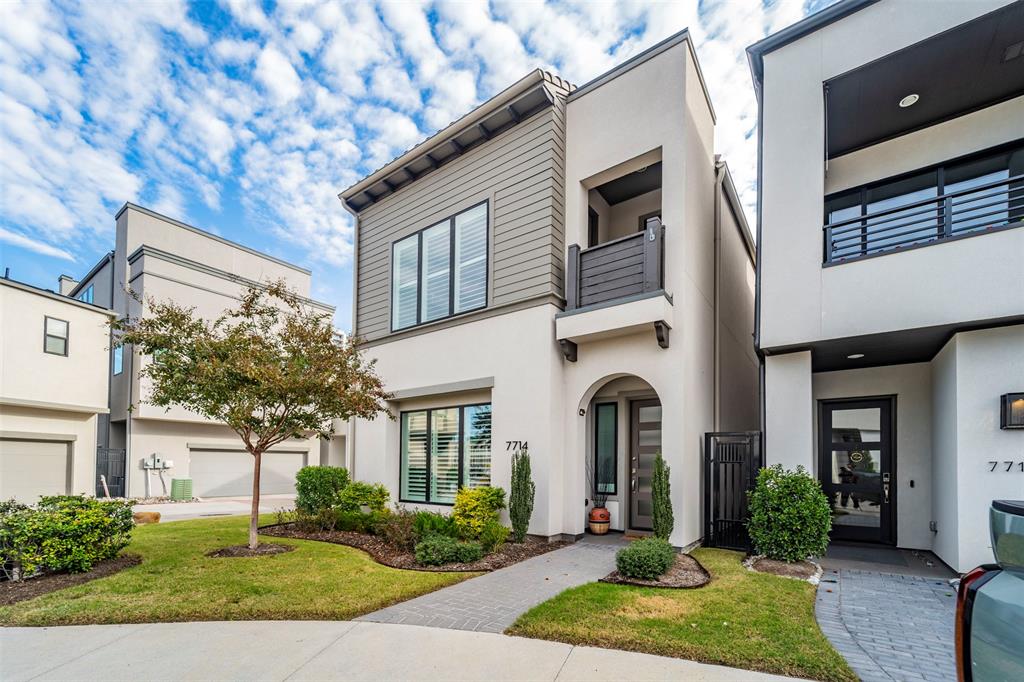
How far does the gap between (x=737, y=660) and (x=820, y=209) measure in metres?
6.56

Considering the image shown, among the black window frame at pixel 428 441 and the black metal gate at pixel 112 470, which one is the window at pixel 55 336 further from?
the black window frame at pixel 428 441

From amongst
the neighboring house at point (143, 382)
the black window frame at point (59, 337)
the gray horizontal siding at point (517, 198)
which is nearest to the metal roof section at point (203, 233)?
the neighboring house at point (143, 382)

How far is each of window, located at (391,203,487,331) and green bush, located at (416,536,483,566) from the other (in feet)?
15.9

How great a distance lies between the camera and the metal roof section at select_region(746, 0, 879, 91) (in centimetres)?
761

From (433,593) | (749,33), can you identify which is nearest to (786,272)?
(749,33)

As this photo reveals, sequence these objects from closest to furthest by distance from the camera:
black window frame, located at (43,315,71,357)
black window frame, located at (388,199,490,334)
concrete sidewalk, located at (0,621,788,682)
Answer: concrete sidewalk, located at (0,621,788,682), black window frame, located at (388,199,490,334), black window frame, located at (43,315,71,357)

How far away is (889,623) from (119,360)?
2513 centimetres

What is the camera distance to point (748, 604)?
213 inches

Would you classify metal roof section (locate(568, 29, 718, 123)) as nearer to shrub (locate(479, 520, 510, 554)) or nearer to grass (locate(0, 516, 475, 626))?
shrub (locate(479, 520, 510, 554))

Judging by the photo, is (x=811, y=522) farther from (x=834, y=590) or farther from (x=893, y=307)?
(x=893, y=307)

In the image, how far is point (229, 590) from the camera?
5.91 meters

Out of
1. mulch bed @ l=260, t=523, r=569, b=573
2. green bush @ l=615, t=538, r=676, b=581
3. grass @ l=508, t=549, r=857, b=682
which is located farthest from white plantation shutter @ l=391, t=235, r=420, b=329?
grass @ l=508, t=549, r=857, b=682

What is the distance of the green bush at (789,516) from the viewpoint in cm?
720

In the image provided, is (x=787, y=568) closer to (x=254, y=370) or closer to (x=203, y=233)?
(x=254, y=370)
